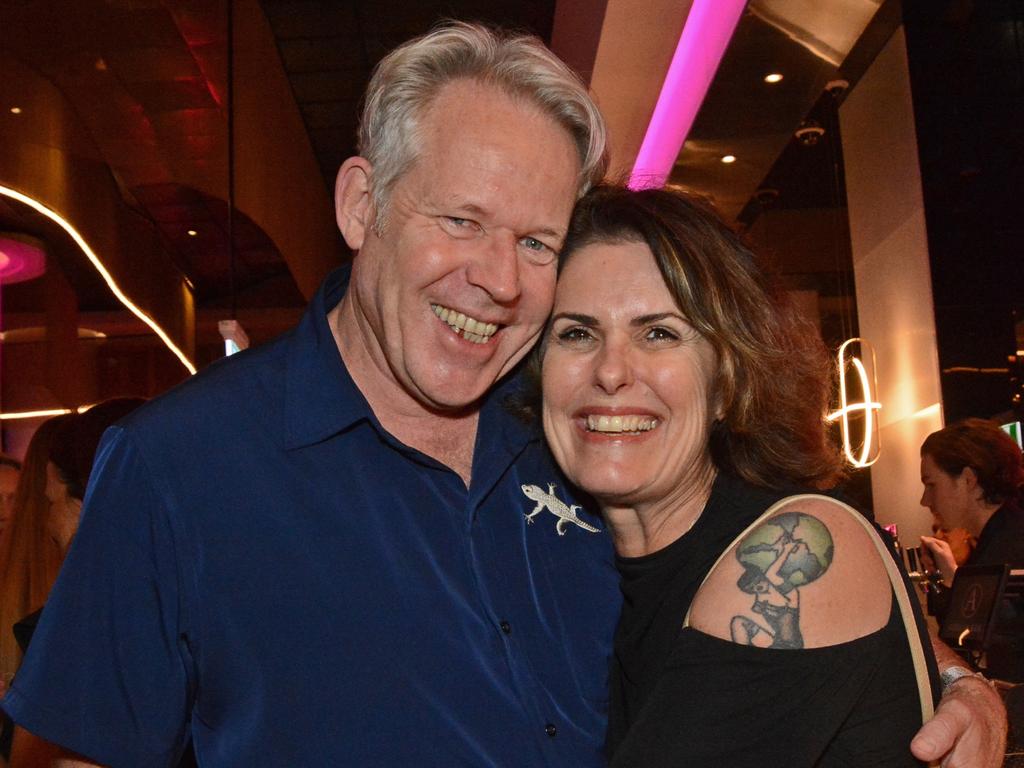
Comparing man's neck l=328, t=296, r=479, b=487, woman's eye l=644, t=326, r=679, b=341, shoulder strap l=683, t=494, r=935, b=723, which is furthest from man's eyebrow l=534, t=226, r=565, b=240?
shoulder strap l=683, t=494, r=935, b=723

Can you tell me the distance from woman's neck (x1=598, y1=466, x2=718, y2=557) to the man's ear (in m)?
0.62

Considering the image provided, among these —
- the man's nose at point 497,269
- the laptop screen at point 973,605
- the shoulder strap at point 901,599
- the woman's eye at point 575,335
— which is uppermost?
the man's nose at point 497,269

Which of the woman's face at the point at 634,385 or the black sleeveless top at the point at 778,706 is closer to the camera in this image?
the black sleeveless top at the point at 778,706

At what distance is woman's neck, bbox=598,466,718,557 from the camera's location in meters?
1.78

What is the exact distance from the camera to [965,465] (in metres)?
4.50

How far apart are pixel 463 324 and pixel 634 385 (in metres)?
0.30

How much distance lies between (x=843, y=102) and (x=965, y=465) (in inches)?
148

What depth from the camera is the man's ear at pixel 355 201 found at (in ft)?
5.91

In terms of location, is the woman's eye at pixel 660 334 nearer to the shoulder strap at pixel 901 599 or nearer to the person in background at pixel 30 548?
the shoulder strap at pixel 901 599

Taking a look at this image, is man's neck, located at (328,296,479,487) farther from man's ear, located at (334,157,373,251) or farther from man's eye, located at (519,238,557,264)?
man's eye, located at (519,238,557,264)

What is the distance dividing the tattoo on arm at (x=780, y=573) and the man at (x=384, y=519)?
15.2 inches

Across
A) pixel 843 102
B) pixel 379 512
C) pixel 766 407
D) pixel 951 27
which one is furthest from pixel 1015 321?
pixel 379 512

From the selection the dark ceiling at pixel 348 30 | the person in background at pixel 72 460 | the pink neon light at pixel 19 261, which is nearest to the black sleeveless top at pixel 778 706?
the person in background at pixel 72 460

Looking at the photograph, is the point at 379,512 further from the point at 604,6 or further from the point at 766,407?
the point at 604,6
